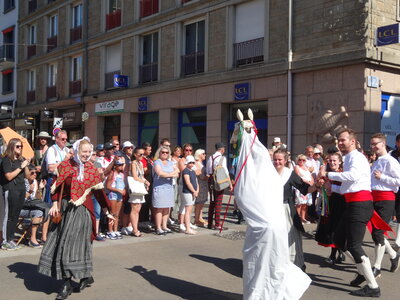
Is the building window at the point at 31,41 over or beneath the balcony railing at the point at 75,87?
over

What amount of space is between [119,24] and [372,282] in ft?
62.8

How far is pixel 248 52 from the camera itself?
640 inches

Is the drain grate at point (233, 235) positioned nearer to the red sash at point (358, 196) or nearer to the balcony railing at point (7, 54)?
the red sash at point (358, 196)

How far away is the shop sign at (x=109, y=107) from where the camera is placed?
21511mm

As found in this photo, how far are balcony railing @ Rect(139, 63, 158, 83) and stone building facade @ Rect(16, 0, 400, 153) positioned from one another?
0.05 meters

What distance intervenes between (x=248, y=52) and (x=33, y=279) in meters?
12.2

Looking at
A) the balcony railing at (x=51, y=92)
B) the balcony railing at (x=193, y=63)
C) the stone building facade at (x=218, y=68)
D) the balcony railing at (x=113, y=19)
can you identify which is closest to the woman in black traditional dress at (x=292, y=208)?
the stone building facade at (x=218, y=68)

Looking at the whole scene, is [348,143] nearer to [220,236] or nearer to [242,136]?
[242,136]

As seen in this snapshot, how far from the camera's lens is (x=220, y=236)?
8906mm

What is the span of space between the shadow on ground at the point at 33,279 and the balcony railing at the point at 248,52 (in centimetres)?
1152

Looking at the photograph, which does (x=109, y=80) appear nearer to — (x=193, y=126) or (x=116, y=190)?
(x=193, y=126)

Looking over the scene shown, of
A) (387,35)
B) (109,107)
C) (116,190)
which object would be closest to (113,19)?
(109,107)

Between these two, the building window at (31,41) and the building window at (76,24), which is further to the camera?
the building window at (31,41)

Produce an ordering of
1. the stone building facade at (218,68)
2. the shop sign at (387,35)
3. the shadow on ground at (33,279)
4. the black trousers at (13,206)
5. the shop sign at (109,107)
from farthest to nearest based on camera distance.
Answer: the shop sign at (109,107), the stone building facade at (218,68), the shop sign at (387,35), the black trousers at (13,206), the shadow on ground at (33,279)
